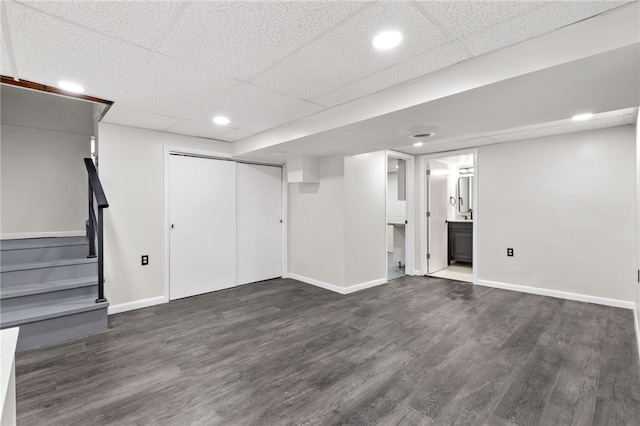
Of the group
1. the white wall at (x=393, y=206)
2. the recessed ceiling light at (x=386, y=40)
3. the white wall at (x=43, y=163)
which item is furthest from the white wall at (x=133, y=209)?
the white wall at (x=393, y=206)

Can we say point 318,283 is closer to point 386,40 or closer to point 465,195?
point 386,40

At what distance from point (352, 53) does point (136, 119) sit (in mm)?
2662

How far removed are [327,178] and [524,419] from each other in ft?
11.2

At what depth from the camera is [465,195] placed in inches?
271

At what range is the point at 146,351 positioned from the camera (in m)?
2.54

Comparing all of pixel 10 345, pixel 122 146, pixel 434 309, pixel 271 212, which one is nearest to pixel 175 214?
pixel 122 146

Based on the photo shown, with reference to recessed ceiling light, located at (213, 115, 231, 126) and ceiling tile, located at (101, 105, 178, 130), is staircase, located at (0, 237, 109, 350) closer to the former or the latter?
ceiling tile, located at (101, 105, 178, 130)

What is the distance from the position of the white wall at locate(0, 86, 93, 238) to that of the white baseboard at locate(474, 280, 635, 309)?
6.16 meters

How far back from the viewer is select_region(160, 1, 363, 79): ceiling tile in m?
1.42

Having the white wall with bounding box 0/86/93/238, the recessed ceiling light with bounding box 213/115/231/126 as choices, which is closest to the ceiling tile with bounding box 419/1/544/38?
the recessed ceiling light with bounding box 213/115/231/126

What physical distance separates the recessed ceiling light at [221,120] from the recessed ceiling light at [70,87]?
114cm

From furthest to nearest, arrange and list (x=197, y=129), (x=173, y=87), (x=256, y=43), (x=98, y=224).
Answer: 1. (x=197, y=129)
2. (x=98, y=224)
3. (x=173, y=87)
4. (x=256, y=43)

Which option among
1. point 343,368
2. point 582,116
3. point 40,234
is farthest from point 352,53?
point 40,234

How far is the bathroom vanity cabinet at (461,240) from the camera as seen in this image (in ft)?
19.6
